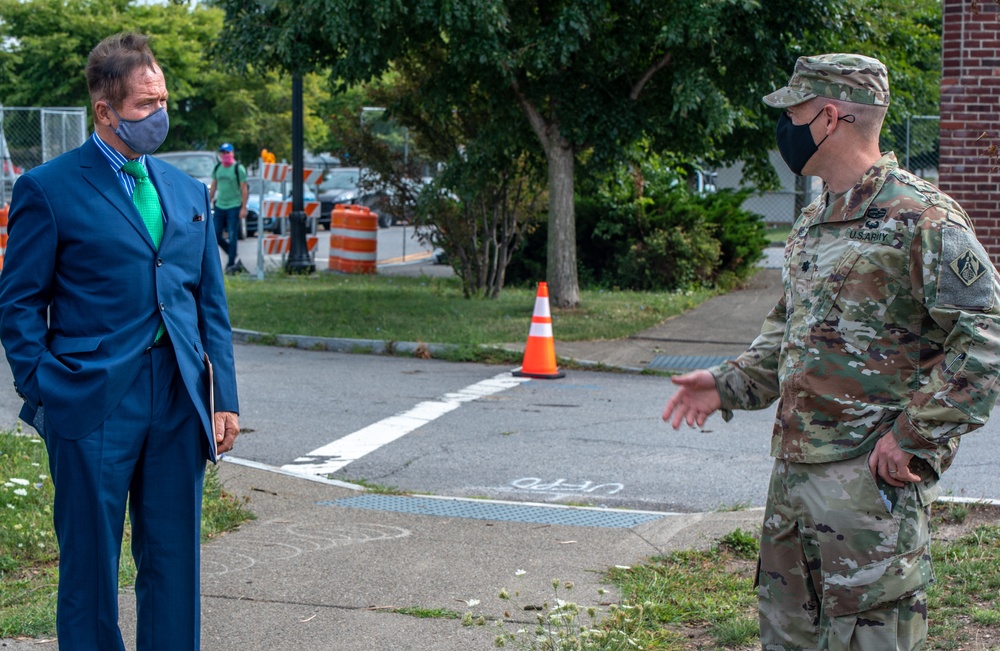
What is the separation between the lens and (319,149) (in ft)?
162

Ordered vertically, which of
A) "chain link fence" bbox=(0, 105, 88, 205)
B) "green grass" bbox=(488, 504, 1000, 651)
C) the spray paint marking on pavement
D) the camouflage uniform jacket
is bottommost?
the spray paint marking on pavement

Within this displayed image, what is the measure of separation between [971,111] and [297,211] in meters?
11.1

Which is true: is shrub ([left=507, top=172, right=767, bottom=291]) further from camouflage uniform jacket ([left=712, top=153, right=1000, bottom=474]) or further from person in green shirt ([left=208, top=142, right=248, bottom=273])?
camouflage uniform jacket ([left=712, top=153, right=1000, bottom=474])

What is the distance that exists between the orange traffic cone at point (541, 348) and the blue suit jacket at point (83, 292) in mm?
7425

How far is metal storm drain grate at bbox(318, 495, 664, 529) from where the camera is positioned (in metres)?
5.93

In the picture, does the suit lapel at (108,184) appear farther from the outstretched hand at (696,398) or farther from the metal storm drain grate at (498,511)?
the metal storm drain grate at (498,511)

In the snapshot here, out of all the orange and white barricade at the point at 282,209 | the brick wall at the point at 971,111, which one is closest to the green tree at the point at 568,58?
the brick wall at the point at 971,111

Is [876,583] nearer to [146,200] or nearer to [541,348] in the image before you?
[146,200]

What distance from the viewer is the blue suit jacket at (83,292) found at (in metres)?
3.40

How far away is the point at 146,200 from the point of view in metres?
3.62

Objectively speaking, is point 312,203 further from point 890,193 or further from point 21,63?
point 21,63

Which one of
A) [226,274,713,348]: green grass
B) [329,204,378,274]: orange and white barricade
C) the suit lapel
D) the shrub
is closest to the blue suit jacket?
the suit lapel

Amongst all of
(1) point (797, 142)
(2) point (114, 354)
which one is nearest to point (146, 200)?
(2) point (114, 354)

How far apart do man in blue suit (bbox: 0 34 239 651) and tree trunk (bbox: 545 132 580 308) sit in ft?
36.0
